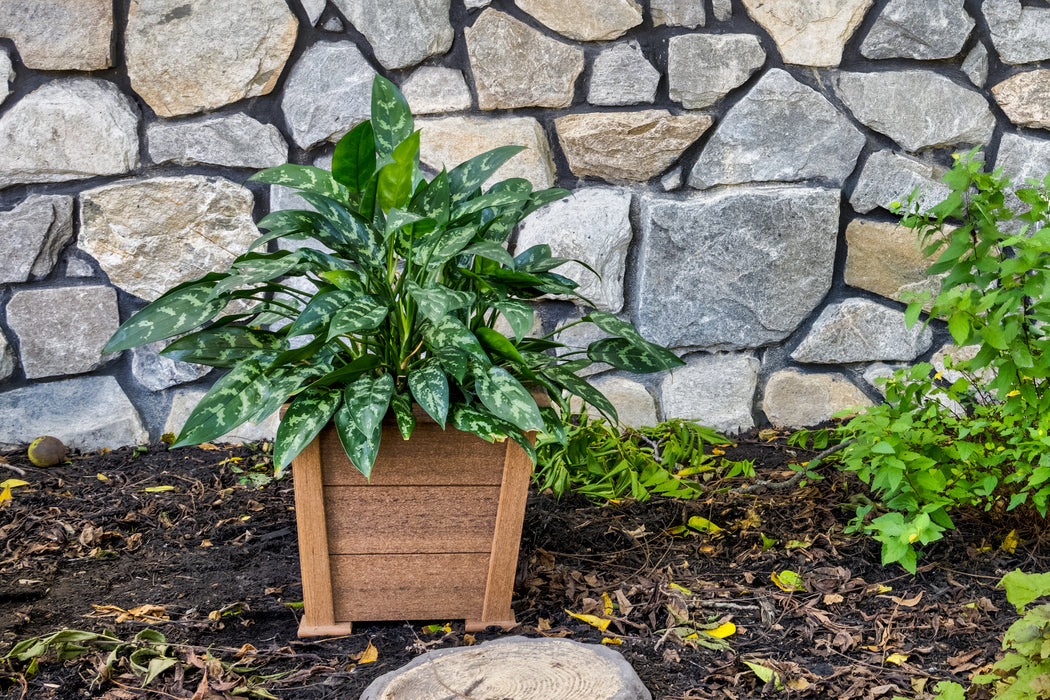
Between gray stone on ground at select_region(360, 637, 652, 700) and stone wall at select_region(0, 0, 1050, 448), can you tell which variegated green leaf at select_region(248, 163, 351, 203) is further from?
stone wall at select_region(0, 0, 1050, 448)

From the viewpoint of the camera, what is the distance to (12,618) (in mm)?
1556

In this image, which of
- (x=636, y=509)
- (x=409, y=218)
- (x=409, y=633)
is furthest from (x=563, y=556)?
(x=409, y=218)

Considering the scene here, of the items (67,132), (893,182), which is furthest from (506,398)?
(67,132)

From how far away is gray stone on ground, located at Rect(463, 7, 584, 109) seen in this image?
229cm

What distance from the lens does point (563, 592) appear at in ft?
5.58

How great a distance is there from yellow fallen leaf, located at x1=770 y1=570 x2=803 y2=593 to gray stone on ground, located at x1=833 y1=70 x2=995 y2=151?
4.32 ft

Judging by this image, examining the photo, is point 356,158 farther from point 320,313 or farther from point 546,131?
point 546,131

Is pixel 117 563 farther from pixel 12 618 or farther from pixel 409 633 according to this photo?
pixel 409 633

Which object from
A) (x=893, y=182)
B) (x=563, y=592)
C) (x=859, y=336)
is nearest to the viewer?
(x=563, y=592)

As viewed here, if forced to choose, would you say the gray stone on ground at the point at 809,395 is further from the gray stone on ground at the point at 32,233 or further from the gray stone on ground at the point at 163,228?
the gray stone on ground at the point at 32,233

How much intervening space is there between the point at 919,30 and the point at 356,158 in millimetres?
1733

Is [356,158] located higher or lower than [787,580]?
higher

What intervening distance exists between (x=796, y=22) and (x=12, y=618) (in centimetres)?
231

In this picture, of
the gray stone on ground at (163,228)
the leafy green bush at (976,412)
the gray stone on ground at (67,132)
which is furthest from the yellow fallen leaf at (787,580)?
the gray stone on ground at (67,132)
